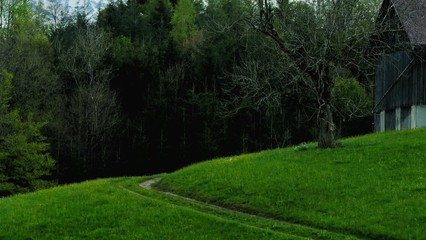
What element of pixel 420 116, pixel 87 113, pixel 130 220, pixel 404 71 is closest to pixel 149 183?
pixel 130 220

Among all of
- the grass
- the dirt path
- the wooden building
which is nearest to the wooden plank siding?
the wooden building

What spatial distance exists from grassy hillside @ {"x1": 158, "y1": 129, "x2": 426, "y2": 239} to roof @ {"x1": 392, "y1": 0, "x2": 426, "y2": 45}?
938 centimetres

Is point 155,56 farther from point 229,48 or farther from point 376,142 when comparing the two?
point 376,142

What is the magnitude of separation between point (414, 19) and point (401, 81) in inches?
216

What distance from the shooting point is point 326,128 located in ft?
107

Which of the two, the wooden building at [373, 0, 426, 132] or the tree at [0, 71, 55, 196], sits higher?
the wooden building at [373, 0, 426, 132]

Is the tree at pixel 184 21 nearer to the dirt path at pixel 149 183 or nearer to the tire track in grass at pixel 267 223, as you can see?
the dirt path at pixel 149 183

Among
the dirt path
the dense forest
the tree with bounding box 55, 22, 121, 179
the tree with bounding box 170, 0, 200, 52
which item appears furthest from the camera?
the tree with bounding box 170, 0, 200, 52

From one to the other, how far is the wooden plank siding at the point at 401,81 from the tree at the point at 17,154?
33.1 metres

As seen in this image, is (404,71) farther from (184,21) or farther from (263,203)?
(184,21)

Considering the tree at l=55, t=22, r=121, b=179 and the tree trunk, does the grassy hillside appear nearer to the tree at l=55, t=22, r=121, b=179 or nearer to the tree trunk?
the tree trunk

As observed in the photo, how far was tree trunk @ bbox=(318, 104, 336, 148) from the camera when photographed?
31781mm

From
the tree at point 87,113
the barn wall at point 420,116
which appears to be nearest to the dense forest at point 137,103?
the tree at point 87,113

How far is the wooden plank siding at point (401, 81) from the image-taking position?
4253 centimetres
